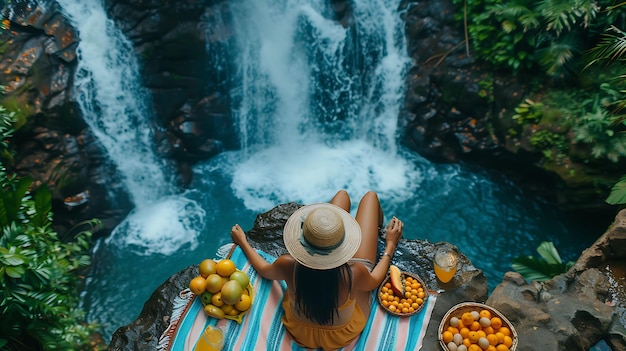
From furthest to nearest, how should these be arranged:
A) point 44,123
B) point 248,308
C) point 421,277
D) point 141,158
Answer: point 141,158 < point 44,123 < point 421,277 < point 248,308

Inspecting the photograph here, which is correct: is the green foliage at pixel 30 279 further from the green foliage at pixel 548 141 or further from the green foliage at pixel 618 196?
the green foliage at pixel 548 141

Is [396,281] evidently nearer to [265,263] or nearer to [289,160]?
[265,263]

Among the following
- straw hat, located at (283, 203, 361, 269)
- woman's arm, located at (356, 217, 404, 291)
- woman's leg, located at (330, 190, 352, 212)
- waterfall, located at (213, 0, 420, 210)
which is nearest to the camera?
straw hat, located at (283, 203, 361, 269)

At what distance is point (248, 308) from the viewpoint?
299 centimetres

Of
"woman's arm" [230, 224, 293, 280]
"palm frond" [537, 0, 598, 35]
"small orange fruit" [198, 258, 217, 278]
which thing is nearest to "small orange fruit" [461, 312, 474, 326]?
"woman's arm" [230, 224, 293, 280]

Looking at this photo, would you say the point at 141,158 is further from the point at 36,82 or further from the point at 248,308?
the point at 248,308

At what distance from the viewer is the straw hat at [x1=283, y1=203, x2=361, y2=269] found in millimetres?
2285

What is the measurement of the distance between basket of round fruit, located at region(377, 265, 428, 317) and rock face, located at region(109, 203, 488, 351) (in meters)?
0.15

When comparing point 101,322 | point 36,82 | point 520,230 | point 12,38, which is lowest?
point 101,322

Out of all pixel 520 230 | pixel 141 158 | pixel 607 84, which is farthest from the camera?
pixel 141 158

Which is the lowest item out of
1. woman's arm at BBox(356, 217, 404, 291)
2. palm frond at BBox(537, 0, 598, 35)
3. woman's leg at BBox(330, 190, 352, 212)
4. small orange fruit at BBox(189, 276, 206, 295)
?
small orange fruit at BBox(189, 276, 206, 295)

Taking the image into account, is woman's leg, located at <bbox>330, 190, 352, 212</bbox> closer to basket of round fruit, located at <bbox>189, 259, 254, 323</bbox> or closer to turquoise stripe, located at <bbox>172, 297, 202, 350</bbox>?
basket of round fruit, located at <bbox>189, 259, 254, 323</bbox>

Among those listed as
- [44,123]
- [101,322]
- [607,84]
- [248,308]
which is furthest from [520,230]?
[44,123]

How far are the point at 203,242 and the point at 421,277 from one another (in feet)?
12.2
